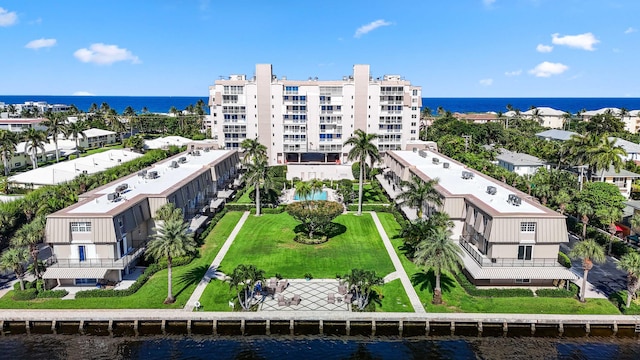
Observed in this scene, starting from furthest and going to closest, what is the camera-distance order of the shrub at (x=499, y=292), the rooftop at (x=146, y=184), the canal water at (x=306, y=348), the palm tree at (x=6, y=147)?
the palm tree at (x=6, y=147) → the rooftop at (x=146, y=184) → the shrub at (x=499, y=292) → the canal water at (x=306, y=348)

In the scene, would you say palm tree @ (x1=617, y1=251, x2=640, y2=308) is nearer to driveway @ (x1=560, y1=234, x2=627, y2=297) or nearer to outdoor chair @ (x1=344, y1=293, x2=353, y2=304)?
driveway @ (x1=560, y1=234, x2=627, y2=297)

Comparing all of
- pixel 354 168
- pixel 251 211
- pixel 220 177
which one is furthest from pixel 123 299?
pixel 354 168

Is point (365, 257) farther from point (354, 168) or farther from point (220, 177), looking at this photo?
point (354, 168)

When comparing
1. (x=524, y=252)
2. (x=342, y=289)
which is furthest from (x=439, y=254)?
(x=524, y=252)

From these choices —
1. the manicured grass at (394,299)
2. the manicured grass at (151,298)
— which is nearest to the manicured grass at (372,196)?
the manicured grass at (394,299)

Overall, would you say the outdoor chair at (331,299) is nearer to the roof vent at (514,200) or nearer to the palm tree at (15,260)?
the roof vent at (514,200)
